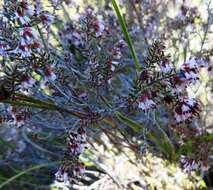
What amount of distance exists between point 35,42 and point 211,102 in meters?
1.85

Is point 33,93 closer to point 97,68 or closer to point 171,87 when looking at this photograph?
point 97,68

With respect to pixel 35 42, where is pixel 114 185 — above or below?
below

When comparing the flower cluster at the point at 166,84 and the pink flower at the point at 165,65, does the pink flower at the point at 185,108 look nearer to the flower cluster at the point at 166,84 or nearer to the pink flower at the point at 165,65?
the flower cluster at the point at 166,84

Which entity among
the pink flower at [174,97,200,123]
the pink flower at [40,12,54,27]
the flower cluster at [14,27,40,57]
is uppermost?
the pink flower at [40,12,54,27]

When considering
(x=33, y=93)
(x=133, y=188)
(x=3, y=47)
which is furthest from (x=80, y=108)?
(x=133, y=188)

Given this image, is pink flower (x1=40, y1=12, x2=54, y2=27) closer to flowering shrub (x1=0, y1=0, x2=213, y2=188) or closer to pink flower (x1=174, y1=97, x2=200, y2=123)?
flowering shrub (x1=0, y1=0, x2=213, y2=188)

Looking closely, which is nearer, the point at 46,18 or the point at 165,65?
the point at 165,65

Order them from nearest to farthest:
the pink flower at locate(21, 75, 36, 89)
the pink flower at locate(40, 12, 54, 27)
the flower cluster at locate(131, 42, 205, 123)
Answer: the flower cluster at locate(131, 42, 205, 123)
the pink flower at locate(21, 75, 36, 89)
the pink flower at locate(40, 12, 54, 27)

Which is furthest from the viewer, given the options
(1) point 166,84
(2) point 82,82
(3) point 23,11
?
(2) point 82,82

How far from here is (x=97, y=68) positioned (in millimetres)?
1604

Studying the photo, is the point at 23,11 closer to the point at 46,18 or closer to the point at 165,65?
the point at 46,18

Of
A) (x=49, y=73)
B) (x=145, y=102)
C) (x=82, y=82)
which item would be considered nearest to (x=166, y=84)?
(x=145, y=102)

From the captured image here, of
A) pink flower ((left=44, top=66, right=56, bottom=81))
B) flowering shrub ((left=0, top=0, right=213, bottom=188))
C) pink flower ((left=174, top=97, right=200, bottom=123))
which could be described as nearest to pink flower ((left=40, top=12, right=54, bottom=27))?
flowering shrub ((left=0, top=0, right=213, bottom=188))

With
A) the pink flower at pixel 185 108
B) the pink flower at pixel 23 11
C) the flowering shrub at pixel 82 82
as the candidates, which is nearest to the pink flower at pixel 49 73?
the flowering shrub at pixel 82 82
